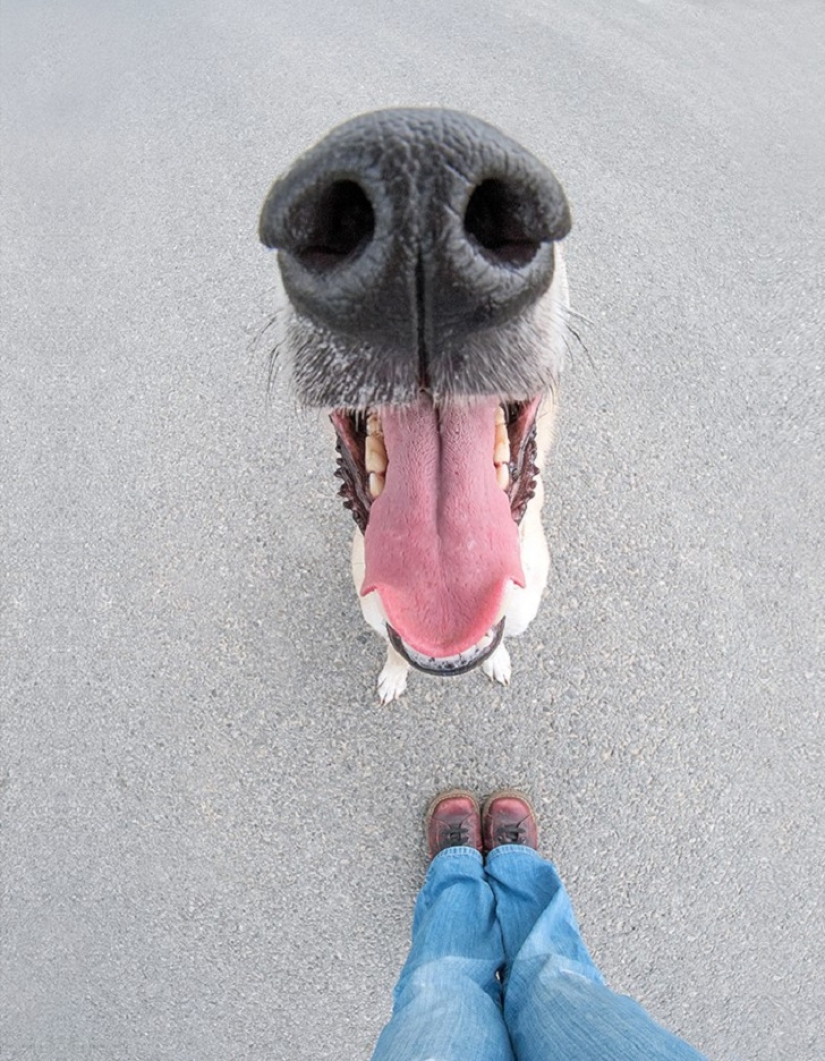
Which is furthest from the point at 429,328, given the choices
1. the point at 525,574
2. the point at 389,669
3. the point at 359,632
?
the point at 359,632

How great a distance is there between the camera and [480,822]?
2623 millimetres

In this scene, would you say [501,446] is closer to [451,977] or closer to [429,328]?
[429,328]

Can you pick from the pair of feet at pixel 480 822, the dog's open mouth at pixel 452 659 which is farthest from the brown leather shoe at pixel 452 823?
the dog's open mouth at pixel 452 659

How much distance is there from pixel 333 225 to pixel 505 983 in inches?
93.3

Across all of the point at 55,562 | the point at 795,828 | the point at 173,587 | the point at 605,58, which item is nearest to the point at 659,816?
the point at 795,828

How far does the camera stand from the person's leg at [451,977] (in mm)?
1812

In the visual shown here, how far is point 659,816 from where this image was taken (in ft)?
8.55

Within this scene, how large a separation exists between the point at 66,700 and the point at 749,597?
2.96 metres

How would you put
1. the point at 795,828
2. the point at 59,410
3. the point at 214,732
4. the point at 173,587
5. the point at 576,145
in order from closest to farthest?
the point at 795,828 → the point at 214,732 → the point at 173,587 → the point at 59,410 → the point at 576,145

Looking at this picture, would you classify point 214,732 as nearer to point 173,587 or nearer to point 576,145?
point 173,587

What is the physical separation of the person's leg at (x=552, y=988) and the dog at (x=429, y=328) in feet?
3.48

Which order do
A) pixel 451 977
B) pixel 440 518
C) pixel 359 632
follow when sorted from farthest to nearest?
pixel 359 632 < pixel 451 977 < pixel 440 518

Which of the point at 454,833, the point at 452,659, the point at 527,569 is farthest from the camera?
the point at 454,833

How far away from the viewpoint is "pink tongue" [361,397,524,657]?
1680mm
